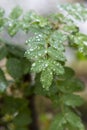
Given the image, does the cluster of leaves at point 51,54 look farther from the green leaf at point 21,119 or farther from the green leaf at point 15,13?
the green leaf at point 21,119

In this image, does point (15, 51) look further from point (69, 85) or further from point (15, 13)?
point (69, 85)


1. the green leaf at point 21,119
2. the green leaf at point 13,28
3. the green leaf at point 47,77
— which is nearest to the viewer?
the green leaf at point 47,77

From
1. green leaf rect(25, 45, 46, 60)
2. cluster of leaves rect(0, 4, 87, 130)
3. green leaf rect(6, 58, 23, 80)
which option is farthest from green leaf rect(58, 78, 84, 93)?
green leaf rect(25, 45, 46, 60)

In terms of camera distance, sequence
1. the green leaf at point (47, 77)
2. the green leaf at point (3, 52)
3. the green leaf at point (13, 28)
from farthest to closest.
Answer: the green leaf at point (3, 52) → the green leaf at point (13, 28) → the green leaf at point (47, 77)

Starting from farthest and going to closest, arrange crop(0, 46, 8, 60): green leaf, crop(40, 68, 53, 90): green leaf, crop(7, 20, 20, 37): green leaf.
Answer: crop(0, 46, 8, 60): green leaf
crop(7, 20, 20, 37): green leaf
crop(40, 68, 53, 90): green leaf

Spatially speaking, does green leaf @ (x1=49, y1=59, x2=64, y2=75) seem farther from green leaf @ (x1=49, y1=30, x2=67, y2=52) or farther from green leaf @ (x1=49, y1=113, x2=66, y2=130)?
green leaf @ (x1=49, y1=113, x2=66, y2=130)

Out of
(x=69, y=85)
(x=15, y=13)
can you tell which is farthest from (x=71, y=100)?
(x=15, y=13)

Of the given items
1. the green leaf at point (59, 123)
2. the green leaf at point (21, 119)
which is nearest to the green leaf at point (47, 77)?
the green leaf at point (59, 123)
